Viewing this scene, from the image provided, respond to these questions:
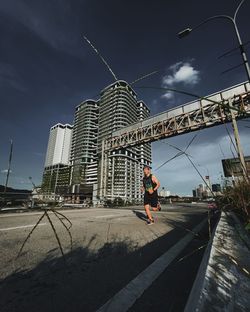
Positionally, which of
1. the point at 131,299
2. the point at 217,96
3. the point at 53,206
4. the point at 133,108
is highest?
the point at 217,96

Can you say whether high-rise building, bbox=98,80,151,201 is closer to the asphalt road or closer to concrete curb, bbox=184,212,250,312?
the asphalt road

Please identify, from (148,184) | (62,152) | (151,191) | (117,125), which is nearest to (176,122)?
(148,184)

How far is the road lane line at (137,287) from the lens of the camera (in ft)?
3.61

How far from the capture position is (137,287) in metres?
1.36

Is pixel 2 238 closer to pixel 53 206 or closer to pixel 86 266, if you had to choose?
pixel 86 266

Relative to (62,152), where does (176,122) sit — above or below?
above

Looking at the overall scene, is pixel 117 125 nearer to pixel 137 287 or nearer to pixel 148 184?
pixel 137 287

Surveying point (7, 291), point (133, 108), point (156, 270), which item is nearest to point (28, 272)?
point (7, 291)

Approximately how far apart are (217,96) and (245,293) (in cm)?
1731

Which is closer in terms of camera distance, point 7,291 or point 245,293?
point 245,293

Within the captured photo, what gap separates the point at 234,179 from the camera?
2.59m

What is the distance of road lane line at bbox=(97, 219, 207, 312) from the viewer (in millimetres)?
1100

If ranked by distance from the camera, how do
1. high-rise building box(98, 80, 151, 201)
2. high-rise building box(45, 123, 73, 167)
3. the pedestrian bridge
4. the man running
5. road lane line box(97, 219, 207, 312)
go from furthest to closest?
the pedestrian bridge < the man running < high-rise building box(45, 123, 73, 167) < high-rise building box(98, 80, 151, 201) < road lane line box(97, 219, 207, 312)

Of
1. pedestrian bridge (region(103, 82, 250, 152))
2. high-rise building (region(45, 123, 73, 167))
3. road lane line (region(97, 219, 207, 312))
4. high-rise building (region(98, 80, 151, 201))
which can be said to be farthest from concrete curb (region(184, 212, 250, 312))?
pedestrian bridge (region(103, 82, 250, 152))
